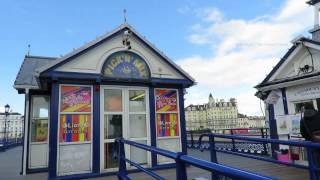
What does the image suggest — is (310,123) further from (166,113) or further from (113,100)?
(113,100)

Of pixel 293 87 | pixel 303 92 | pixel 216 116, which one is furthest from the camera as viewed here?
pixel 216 116

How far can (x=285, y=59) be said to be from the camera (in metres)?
10.3

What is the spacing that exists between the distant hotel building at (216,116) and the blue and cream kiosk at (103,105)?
126 metres

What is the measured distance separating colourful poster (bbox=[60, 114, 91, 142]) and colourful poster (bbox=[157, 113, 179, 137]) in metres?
2.31

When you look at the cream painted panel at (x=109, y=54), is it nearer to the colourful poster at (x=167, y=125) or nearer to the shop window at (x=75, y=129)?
the shop window at (x=75, y=129)

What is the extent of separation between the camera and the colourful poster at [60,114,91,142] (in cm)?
784

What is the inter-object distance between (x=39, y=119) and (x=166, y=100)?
16.1 feet

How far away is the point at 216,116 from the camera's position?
137 m

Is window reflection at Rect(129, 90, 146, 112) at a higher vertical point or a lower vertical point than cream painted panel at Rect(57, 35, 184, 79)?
lower

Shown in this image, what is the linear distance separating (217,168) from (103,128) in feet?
22.0

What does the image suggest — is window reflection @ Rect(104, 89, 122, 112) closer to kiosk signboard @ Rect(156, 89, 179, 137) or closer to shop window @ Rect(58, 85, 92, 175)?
shop window @ Rect(58, 85, 92, 175)

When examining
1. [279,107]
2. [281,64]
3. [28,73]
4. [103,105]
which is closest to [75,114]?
[103,105]

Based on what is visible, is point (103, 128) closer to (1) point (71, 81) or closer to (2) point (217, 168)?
(1) point (71, 81)

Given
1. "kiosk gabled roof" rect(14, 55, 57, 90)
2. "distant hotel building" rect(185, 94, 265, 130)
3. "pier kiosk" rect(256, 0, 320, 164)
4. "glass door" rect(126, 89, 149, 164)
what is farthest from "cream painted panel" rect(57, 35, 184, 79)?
"distant hotel building" rect(185, 94, 265, 130)
